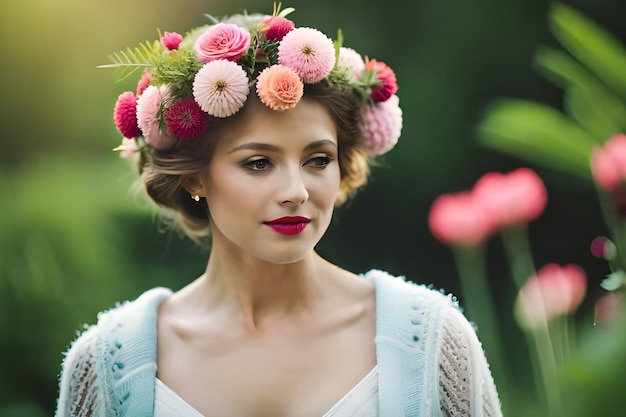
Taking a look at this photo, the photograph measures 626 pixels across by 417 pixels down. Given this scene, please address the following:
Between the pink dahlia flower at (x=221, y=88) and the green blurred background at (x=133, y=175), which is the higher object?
the pink dahlia flower at (x=221, y=88)

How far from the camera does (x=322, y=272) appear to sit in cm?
212

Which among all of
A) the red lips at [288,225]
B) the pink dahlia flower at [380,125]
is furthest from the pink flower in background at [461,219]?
the red lips at [288,225]

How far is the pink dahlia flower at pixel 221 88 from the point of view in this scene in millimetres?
1827

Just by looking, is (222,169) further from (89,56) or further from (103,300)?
(89,56)

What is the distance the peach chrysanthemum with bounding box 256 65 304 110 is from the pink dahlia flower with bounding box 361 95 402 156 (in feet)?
0.97

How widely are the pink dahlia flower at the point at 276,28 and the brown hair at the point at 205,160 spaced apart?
136 mm

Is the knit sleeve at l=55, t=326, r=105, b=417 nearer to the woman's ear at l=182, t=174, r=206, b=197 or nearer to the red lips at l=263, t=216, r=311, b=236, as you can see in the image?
the woman's ear at l=182, t=174, r=206, b=197

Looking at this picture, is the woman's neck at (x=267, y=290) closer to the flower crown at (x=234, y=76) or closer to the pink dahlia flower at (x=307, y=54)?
the flower crown at (x=234, y=76)

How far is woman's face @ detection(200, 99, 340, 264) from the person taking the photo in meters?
1.83

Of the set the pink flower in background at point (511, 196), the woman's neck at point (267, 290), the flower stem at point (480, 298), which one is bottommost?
the flower stem at point (480, 298)

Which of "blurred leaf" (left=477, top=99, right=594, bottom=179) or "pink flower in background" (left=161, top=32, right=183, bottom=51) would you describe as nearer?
"blurred leaf" (left=477, top=99, right=594, bottom=179)

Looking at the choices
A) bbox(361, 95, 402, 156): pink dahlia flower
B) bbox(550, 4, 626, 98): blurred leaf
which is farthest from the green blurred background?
bbox(550, 4, 626, 98): blurred leaf

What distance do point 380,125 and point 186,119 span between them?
1.62 ft

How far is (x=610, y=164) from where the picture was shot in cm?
164
